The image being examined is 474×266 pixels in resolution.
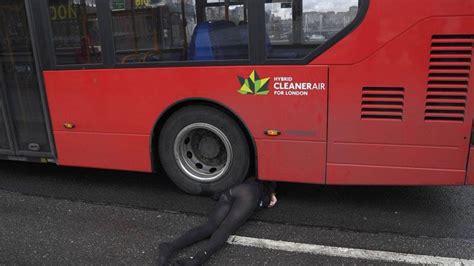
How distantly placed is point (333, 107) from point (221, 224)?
135 centimetres

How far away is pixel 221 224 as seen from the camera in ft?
11.8

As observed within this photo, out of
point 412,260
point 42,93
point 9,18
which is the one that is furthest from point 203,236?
point 9,18

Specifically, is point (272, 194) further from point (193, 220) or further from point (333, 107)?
point (333, 107)

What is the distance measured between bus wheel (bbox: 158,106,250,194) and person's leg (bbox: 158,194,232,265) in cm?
46

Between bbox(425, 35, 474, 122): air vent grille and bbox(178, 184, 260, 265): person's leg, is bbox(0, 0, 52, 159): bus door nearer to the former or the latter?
bbox(178, 184, 260, 265): person's leg

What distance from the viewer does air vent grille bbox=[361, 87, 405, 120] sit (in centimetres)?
358

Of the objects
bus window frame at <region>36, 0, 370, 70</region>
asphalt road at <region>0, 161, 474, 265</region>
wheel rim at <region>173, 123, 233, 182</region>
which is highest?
bus window frame at <region>36, 0, 370, 70</region>

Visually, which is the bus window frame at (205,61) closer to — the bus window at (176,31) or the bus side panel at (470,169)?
the bus window at (176,31)

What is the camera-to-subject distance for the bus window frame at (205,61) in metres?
3.61

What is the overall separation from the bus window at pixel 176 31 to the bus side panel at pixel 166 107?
0.15 m

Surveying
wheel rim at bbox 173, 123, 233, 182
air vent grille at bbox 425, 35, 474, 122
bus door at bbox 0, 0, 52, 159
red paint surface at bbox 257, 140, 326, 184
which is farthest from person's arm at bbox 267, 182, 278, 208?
bus door at bbox 0, 0, 52, 159

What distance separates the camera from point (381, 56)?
11.5ft

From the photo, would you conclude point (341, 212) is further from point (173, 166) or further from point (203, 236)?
point (173, 166)

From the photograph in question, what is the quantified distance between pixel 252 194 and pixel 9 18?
→ 3073 millimetres
